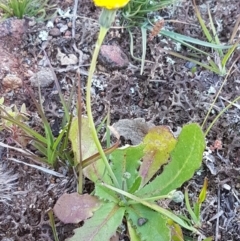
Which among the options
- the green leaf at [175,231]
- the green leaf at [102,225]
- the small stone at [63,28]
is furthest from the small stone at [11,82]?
the green leaf at [175,231]

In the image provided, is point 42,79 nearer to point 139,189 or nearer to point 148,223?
point 139,189

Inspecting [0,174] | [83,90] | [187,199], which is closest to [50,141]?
[0,174]

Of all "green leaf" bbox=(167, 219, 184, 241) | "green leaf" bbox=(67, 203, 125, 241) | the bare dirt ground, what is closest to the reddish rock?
the bare dirt ground

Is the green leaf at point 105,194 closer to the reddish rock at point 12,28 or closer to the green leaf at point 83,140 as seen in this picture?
the green leaf at point 83,140

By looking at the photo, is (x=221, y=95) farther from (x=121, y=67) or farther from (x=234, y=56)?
(x=121, y=67)

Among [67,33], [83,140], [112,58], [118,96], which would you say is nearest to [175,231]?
[83,140]

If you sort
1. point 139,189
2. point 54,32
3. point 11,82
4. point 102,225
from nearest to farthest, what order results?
point 102,225, point 139,189, point 11,82, point 54,32
